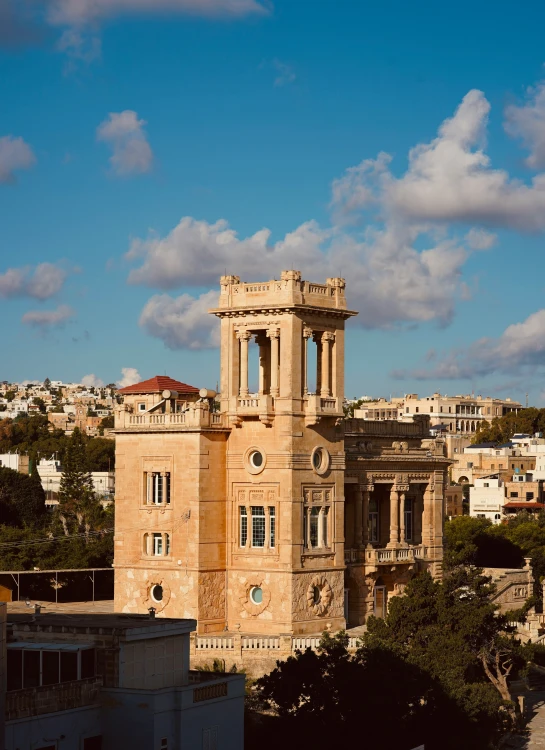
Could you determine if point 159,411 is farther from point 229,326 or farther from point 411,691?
point 411,691

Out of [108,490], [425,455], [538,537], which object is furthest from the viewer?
[108,490]

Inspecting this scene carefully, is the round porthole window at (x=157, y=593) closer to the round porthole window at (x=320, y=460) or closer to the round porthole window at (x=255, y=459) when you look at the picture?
the round porthole window at (x=255, y=459)

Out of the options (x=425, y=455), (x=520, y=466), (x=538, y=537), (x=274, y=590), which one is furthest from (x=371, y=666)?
(x=520, y=466)

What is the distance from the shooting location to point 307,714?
39.1m

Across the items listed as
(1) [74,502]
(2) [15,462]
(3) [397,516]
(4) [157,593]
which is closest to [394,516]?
(3) [397,516]

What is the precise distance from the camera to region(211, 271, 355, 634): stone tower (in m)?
51.1

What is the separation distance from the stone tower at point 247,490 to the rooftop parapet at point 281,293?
0.05 metres

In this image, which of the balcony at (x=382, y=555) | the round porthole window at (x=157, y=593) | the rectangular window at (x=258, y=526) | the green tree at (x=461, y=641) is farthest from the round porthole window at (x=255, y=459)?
the green tree at (x=461, y=641)

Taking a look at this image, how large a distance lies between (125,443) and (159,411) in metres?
1.61

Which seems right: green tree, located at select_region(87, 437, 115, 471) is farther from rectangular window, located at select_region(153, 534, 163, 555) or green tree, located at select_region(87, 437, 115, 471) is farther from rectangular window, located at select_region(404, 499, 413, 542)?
rectangular window, located at select_region(153, 534, 163, 555)

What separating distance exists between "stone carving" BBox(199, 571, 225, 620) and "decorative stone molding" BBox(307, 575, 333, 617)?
294cm

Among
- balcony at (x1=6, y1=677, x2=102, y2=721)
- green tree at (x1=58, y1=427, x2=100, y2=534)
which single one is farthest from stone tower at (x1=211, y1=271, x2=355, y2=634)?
green tree at (x1=58, y1=427, x2=100, y2=534)

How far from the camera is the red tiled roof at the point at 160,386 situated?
62406 millimetres

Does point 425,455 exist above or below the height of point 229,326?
below
